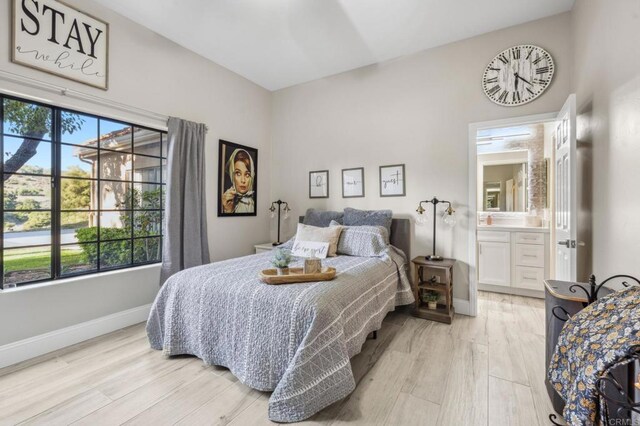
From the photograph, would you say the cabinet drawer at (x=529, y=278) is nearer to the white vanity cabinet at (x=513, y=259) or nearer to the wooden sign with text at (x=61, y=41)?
the white vanity cabinet at (x=513, y=259)

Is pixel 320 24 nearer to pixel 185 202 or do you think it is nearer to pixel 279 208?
pixel 185 202

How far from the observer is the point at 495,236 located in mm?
3969

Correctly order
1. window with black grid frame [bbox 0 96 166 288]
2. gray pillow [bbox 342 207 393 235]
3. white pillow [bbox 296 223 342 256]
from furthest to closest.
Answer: gray pillow [bbox 342 207 393 235]
white pillow [bbox 296 223 342 256]
window with black grid frame [bbox 0 96 166 288]

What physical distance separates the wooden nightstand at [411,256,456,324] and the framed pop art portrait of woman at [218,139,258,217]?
2365 mm

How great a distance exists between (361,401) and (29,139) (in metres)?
3.11

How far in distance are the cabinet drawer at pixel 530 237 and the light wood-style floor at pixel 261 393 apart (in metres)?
1.57

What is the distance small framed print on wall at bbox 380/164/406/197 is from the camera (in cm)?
343

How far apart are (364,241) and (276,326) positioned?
1524 mm

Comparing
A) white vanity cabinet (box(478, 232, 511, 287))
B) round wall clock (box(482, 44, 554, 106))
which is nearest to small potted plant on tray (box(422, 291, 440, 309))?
white vanity cabinet (box(478, 232, 511, 287))

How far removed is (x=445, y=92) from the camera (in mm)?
3199

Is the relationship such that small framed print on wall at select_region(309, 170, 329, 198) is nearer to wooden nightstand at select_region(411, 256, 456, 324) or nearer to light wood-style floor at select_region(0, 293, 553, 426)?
wooden nightstand at select_region(411, 256, 456, 324)

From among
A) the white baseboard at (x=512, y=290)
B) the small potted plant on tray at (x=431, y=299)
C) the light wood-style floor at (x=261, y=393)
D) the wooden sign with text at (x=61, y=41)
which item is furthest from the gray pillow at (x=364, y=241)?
the wooden sign with text at (x=61, y=41)

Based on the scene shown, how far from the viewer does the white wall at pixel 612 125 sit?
151 centimetres

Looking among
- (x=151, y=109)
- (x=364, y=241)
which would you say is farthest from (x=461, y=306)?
(x=151, y=109)
